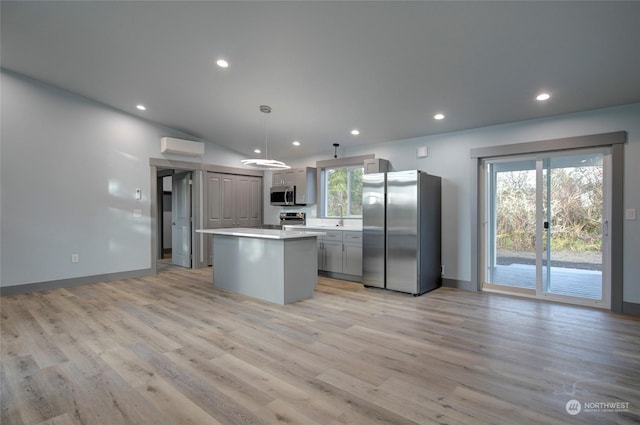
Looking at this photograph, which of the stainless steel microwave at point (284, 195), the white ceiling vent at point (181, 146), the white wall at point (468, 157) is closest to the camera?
the white wall at point (468, 157)

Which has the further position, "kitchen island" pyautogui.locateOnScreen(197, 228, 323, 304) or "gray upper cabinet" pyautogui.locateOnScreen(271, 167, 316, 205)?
"gray upper cabinet" pyautogui.locateOnScreen(271, 167, 316, 205)

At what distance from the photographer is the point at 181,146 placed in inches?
239

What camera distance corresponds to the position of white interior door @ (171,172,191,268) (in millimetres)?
6740

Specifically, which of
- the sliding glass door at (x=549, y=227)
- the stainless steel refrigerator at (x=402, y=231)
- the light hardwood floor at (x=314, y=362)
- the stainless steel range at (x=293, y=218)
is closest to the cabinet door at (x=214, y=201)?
the stainless steel range at (x=293, y=218)

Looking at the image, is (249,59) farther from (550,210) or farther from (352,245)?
(550,210)

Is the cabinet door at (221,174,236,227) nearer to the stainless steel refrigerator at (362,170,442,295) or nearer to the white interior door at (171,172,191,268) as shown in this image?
the white interior door at (171,172,191,268)

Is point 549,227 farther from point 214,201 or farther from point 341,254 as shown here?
point 214,201

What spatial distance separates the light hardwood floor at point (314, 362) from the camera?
6.15 ft

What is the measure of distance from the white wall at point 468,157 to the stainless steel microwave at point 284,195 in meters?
1.28

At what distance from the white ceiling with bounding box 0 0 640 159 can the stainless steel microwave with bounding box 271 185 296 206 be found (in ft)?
6.18

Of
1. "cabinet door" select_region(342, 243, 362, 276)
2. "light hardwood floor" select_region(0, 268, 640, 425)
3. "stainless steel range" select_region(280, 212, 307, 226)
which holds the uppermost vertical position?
"stainless steel range" select_region(280, 212, 307, 226)

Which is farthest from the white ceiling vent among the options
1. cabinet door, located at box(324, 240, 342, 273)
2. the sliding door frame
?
the sliding door frame

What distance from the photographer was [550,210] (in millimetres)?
4328

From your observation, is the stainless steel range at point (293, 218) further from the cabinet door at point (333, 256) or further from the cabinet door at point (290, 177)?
the cabinet door at point (333, 256)
